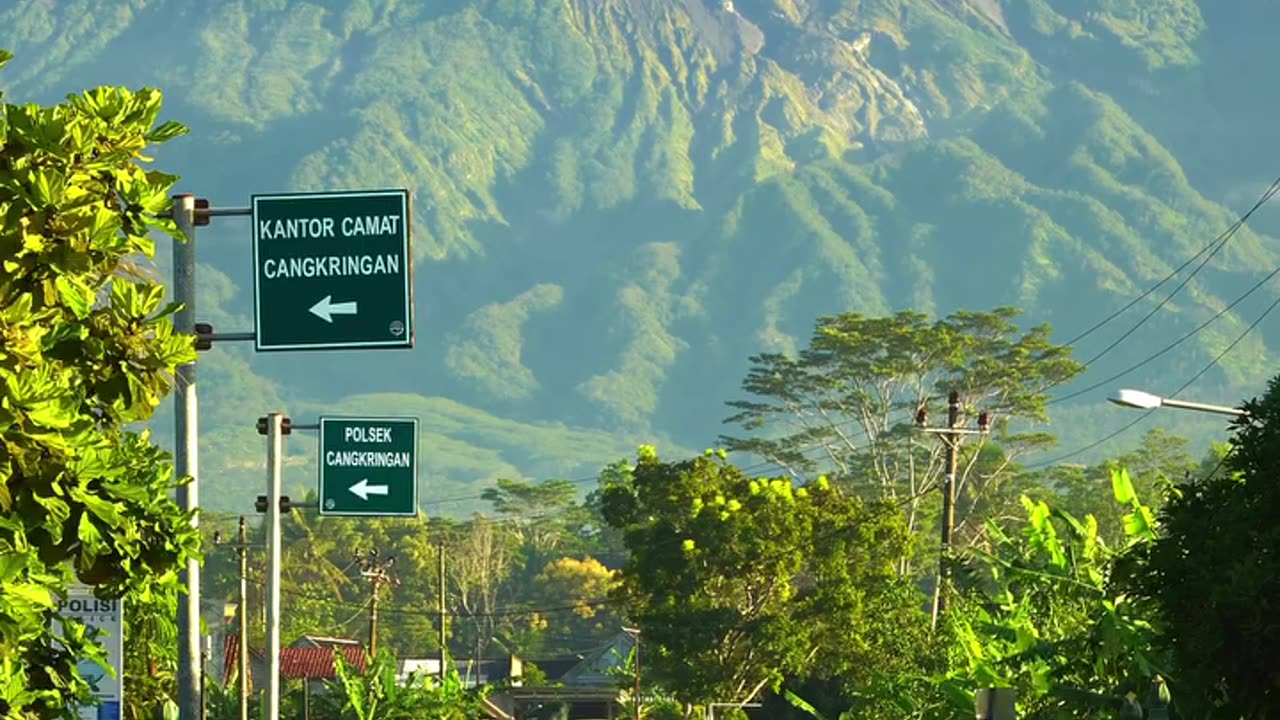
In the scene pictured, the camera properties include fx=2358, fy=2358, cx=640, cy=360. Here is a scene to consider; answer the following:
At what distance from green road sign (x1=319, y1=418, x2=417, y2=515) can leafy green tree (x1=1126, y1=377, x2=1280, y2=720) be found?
6.36 meters

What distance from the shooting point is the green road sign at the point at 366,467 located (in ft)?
66.9

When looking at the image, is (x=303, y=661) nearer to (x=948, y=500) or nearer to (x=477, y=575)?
(x=477, y=575)

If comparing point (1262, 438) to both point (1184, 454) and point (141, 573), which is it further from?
point (1184, 454)

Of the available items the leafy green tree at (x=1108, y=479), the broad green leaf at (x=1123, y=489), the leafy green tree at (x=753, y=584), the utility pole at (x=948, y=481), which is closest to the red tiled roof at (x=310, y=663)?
the leafy green tree at (x=753, y=584)

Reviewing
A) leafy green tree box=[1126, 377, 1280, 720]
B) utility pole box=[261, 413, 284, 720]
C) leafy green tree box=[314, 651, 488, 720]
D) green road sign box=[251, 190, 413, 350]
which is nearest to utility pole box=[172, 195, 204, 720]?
green road sign box=[251, 190, 413, 350]

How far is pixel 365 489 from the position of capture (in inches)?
806

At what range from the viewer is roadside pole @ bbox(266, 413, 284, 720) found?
19703mm

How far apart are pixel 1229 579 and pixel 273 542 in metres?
8.18

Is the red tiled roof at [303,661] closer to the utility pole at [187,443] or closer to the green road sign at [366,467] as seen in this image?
the green road sign at [366,467]

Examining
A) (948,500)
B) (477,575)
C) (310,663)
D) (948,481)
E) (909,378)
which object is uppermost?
(909,378)

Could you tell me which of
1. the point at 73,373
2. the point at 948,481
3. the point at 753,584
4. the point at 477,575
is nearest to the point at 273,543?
the point at 73,373

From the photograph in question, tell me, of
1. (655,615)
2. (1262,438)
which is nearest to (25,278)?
(1262,438)

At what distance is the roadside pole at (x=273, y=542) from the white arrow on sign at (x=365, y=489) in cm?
65

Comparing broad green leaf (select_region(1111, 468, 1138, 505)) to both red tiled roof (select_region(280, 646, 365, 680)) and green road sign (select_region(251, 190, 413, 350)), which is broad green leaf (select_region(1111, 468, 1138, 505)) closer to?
green road sign (select_region(251, 190, 413, 350))
